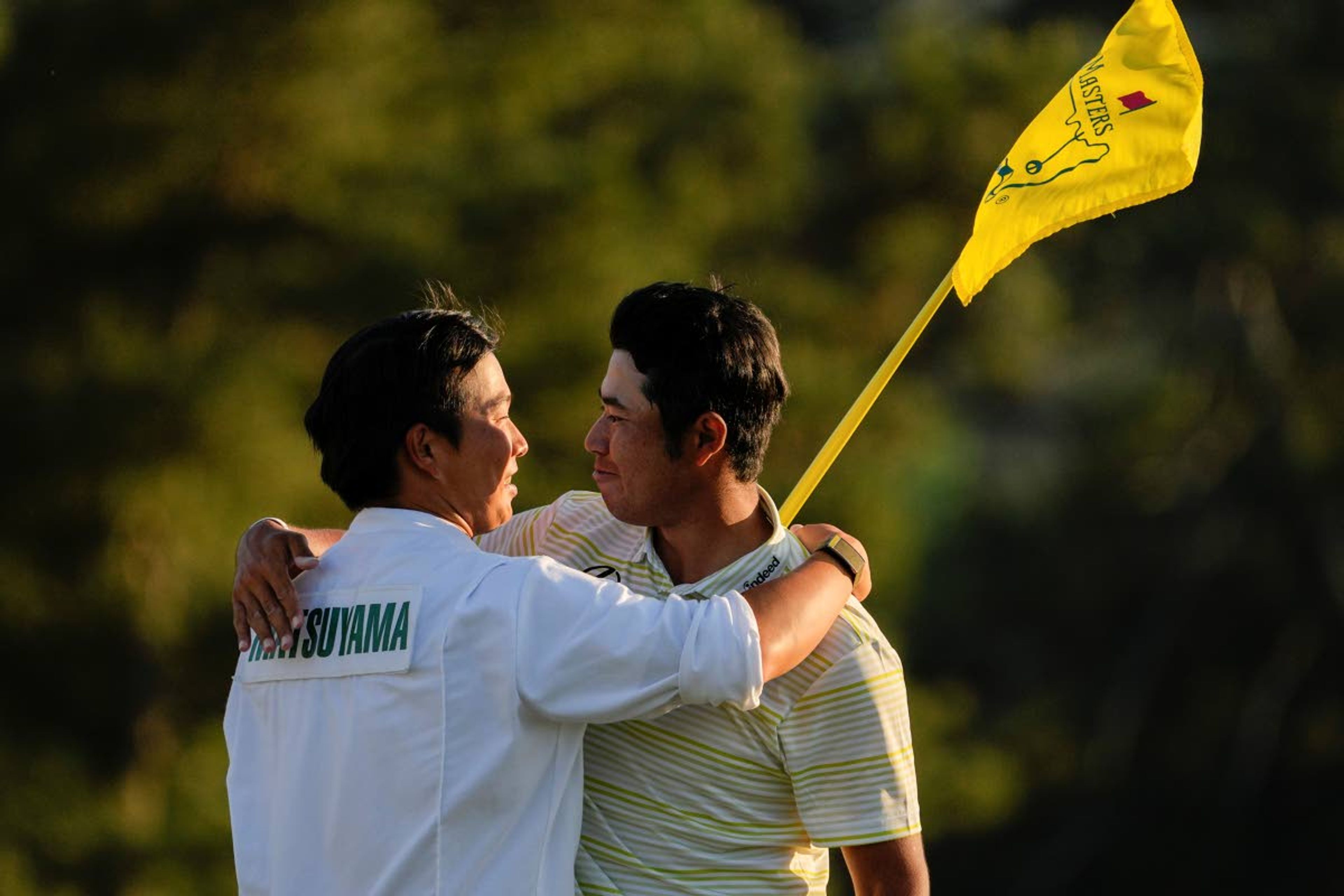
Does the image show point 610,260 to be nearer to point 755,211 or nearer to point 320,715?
point 755,211

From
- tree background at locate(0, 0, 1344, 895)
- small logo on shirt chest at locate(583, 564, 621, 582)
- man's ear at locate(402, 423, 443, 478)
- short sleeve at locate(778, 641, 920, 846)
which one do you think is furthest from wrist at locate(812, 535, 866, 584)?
tree background at locate(0, 0, 1344, 895)

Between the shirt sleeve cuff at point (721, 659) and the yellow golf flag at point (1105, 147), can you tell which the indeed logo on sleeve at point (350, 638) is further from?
the yellow golf flag at point (1105, 147)

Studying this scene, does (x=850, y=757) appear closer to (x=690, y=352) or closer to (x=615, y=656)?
(x=615, y=656)

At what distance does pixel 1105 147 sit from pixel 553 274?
678 centimetres

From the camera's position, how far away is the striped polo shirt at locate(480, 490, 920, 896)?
9.00 feet

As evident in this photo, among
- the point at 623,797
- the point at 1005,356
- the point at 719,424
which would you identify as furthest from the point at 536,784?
the point at 1005,356

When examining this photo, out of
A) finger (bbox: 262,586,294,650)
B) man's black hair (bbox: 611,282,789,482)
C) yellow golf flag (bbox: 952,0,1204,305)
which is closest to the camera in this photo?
finger (bbox: 262,586,294,650)

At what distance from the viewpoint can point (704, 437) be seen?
2.91 metres

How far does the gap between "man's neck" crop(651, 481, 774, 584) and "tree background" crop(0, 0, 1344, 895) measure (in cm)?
669

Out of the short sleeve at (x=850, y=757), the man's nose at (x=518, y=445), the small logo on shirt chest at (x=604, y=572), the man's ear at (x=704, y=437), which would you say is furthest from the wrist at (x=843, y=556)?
the man's nose at (x=518, y=445)

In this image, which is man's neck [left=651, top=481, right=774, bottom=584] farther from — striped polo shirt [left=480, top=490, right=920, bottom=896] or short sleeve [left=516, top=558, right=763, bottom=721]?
short sleeve [left=516, top=558, right=763, bottom=721]

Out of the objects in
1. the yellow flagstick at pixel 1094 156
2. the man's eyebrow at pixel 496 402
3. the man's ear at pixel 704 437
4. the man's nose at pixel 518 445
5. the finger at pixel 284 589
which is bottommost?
the finger at pixel 284 589

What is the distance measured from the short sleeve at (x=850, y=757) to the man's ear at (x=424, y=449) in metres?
0.60

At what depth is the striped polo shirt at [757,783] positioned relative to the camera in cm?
274
